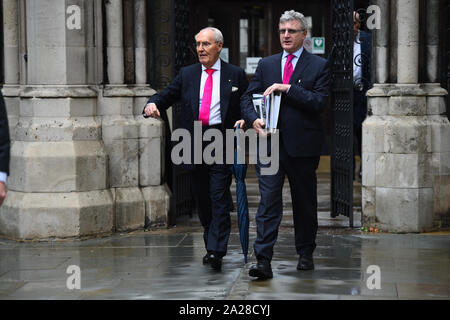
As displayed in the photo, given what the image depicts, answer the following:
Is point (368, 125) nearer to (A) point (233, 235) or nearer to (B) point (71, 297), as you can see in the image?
(A) point (233, 235)

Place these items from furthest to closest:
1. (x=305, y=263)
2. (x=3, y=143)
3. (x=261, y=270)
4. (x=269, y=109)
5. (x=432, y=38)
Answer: (x=432, y=38) → (x=305, y=263) → (x=269, y=109) → (x=261, y=270) → (x=3, y=143)

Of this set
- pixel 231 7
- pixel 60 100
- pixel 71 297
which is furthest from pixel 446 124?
pixel 231 7

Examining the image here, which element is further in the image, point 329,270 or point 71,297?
point 329,270

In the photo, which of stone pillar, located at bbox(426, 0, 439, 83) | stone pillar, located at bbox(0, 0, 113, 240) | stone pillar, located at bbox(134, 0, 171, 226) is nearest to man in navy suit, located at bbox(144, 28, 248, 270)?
stone pillar, located at bbox(0, 0, 113, 240)

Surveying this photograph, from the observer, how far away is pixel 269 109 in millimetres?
7062

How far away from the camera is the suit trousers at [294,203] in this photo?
709 centimetres

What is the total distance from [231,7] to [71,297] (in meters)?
9.77

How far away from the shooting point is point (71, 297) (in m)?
6.61

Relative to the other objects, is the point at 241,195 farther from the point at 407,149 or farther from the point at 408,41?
the point at 408,41

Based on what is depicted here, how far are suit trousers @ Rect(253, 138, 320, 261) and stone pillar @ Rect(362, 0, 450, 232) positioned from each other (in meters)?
2.00

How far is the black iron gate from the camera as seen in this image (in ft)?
31.1

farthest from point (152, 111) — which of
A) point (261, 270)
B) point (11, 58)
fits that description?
point (11, 58)

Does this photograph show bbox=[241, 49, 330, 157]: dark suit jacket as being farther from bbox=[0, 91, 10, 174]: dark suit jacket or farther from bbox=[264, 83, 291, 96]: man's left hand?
bbox=[0, 91, 10, 174]: dark suit jacket

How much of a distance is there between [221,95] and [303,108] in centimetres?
76
